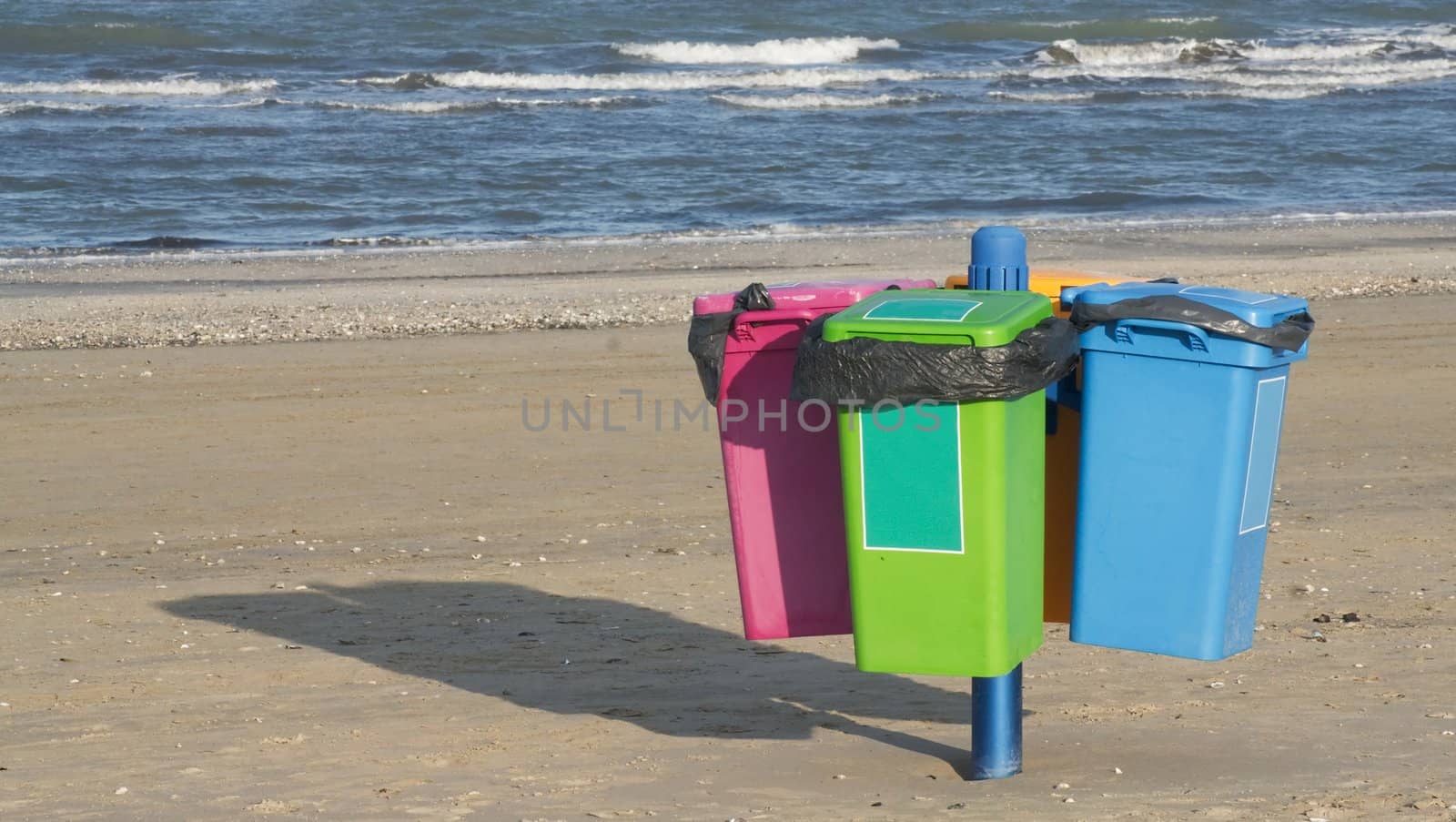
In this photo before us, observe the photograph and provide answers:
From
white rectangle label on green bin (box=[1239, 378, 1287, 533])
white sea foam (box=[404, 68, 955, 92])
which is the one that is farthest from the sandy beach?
white sea foam (box=[404, 68, 955, 92])

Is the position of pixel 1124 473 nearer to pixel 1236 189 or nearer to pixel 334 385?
pixel 334 385

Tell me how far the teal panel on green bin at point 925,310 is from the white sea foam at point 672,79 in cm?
2458

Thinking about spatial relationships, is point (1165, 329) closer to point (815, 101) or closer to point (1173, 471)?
point (1173, 471)

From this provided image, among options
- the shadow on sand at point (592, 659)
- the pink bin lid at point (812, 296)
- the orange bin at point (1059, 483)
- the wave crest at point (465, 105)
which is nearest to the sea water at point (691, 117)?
the wave crest at point (465, 105)

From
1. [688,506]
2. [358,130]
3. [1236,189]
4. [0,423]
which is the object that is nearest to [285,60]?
[358,130]

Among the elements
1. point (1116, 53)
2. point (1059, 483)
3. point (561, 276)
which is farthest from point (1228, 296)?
point (1116, 53)

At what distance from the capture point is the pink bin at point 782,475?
3916 mm

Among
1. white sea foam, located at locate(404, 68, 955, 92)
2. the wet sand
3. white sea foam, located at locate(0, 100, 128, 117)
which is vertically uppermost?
white sea foam, located at locate(0, 100, 128, 117)

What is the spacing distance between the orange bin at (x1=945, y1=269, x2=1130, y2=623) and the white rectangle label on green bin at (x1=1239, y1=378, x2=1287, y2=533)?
0.39 metres

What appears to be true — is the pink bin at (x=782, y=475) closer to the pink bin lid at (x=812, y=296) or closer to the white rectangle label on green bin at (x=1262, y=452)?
the pink bin lid at (x=812, y=296)

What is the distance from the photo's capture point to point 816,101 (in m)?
25.9

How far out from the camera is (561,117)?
24.1m

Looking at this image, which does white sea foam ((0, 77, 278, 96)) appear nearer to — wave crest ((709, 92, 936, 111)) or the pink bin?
wave crest ((709, 92, 936, 111))

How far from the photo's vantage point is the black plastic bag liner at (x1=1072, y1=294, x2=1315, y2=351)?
3529mm
